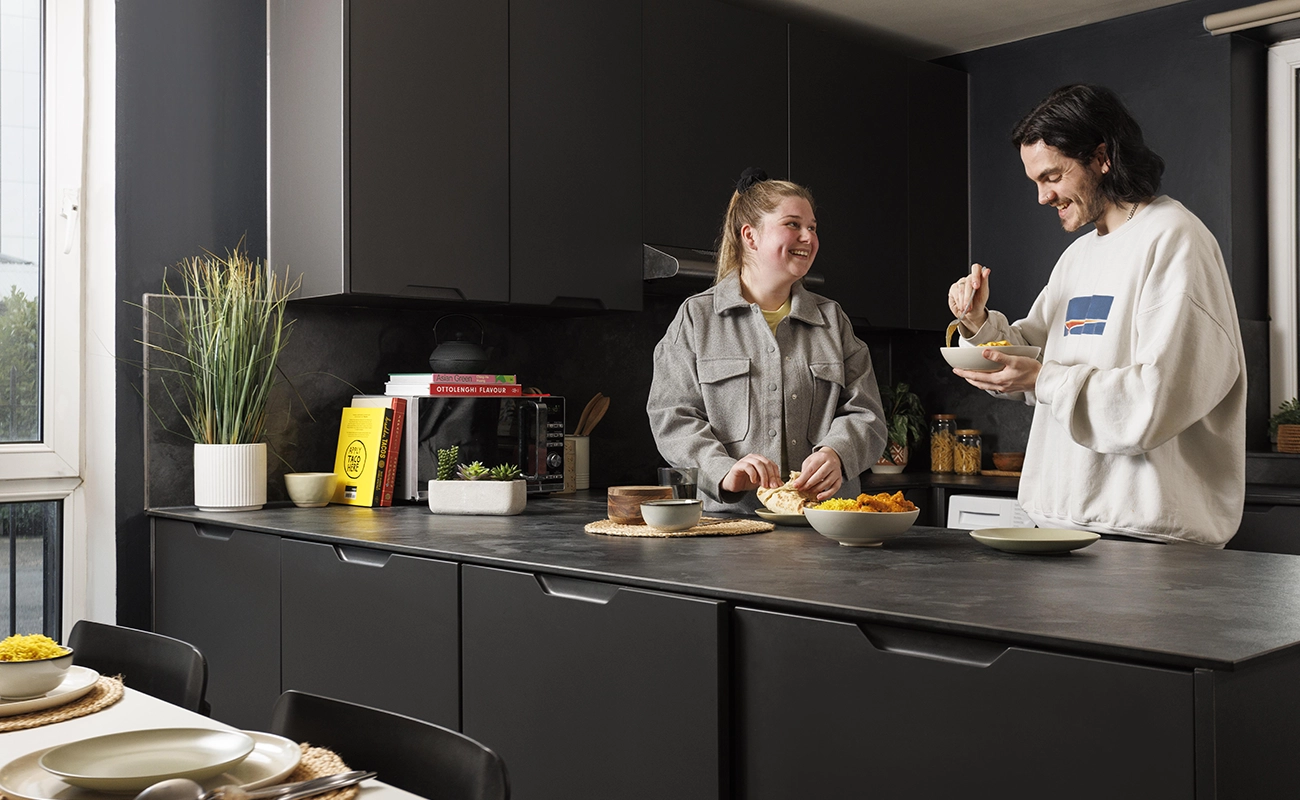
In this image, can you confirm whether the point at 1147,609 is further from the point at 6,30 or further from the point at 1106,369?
the point at 6,30

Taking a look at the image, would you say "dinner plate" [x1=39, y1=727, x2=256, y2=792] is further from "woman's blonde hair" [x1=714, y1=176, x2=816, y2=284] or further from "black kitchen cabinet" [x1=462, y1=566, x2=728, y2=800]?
"woman's blonde hair" [x1=714, y1=176, x2=816, y2=284]

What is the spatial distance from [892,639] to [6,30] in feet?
8.36

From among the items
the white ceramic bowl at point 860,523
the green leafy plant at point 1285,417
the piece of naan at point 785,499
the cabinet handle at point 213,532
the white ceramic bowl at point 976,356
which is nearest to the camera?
the white ceramic bowl at point 860,523

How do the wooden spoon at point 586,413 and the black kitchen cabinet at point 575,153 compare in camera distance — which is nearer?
the black kitchen cabinet at point 575,153

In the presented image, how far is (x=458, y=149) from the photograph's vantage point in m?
2.87

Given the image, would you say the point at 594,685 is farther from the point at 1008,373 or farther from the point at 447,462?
the point at 447,462

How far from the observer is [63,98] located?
275 cm

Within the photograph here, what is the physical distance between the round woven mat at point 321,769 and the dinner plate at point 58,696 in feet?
1.17

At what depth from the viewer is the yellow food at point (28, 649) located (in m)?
1.20

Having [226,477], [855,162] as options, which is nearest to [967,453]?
[855,162]

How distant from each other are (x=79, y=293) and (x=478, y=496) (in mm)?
Answer: 1120

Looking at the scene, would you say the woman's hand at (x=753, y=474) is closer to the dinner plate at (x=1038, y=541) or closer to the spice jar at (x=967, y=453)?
the dinner plate at (x=1038, y=541)

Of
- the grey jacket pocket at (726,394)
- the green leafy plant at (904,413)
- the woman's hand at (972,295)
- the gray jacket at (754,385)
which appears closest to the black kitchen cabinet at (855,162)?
the green leafy plant at (904,413)

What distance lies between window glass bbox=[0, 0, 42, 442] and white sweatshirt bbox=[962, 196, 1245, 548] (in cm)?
228
